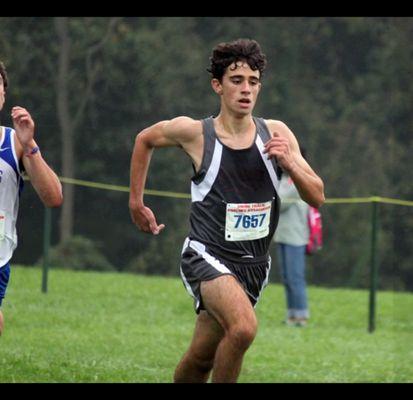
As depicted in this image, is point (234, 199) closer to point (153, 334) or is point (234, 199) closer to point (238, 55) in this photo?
point (238, 55)

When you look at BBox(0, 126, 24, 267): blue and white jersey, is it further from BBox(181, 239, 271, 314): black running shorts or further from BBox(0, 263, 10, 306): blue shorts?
BBox(181, 239, 271, 314): black running shorts

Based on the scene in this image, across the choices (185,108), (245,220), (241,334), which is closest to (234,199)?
(245,220)

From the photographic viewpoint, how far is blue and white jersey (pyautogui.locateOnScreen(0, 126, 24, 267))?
6602mm

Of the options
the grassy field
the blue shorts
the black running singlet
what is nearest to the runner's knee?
the black running singlet

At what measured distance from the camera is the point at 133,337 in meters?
11.3

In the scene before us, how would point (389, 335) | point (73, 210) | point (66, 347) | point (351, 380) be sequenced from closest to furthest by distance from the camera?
point (351, 380), point (66, 347), point (389, 335), point (73, 210)

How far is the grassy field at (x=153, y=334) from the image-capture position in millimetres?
9078

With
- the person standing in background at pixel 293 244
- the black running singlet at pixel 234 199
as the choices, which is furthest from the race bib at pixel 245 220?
the person standing in background at pixel 293 244

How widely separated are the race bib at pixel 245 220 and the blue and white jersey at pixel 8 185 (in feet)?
3.99

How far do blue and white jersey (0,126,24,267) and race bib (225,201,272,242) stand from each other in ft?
3.99

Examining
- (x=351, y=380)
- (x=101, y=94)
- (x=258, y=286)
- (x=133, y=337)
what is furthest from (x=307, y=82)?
(x=258, y=286)

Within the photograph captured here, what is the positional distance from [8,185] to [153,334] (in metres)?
5.28

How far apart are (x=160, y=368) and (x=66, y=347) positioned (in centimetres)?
121
